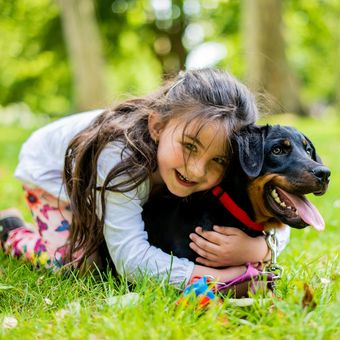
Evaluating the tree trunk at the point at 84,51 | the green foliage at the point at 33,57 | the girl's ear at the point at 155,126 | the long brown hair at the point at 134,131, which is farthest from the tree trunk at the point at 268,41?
the green foliage at the point at 33,57

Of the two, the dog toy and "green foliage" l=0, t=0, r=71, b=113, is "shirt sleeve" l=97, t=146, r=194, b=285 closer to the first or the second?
the dog toy

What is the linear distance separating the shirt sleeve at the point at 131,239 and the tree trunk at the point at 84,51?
10.4 metres

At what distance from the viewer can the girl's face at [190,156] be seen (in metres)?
2.99

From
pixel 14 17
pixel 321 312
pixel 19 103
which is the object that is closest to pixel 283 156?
pixel 321 312

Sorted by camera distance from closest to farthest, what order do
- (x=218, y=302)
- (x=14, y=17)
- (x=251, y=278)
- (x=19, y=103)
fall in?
(x=218, y=302) → (x=251, y=278) → (x=14, y=17) → (x=19, y=103)

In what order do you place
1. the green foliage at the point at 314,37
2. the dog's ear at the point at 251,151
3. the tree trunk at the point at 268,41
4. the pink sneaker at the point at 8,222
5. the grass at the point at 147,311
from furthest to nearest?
1. the green foliage at the point at 314,37
2. the tree trunk at the point at 268,41
3. the pink sneaker at the point at 8,222
4. the dog's ear at the point at 251,151
5. the grass at the point at 147,311

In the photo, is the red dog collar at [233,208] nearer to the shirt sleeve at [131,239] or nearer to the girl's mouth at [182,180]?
the girl's mouth at [182,180]

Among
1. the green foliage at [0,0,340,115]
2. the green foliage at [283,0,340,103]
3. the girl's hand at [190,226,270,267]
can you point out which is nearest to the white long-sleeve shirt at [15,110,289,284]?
the girl's hand at [190,226,270,267]

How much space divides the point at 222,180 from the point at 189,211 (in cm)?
27

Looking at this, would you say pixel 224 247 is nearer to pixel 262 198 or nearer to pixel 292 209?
pixel 262 198

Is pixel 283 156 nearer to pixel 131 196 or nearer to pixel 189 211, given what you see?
pixel 189 211

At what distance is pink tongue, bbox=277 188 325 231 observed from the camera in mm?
2867

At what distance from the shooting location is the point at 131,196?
127 inches

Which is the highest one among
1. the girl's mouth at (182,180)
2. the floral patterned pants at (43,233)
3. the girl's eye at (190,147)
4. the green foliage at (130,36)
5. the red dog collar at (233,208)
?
the green foliage at (130,36)
